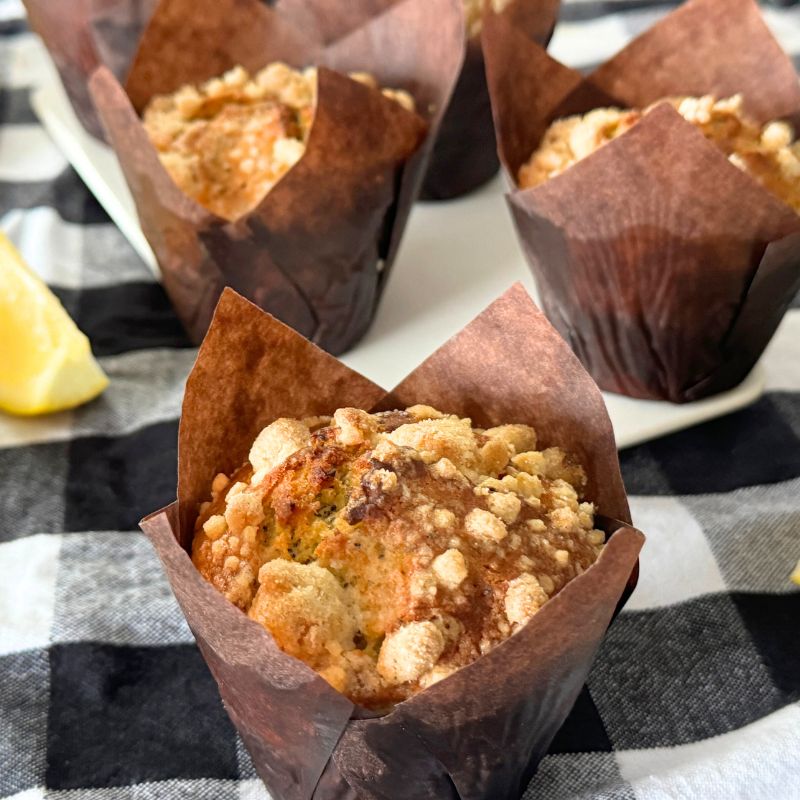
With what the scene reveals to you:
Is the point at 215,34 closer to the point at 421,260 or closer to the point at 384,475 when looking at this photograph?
the point at 421,260

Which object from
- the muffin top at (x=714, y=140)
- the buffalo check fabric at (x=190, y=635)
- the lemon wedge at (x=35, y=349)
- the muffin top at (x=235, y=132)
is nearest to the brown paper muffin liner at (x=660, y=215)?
the muffin top at (x=714, y=140)

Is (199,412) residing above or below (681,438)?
above

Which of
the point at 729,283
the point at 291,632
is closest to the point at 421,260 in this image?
the point at 729,283

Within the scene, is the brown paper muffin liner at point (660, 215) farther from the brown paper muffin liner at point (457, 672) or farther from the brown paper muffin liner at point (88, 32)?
the brown paper muffin liner at point (88, 32)

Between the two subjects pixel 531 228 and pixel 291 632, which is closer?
pixel 291 632

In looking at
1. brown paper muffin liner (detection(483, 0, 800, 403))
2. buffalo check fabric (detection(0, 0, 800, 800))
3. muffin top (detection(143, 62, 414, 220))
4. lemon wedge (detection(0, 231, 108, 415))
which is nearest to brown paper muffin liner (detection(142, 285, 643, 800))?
buffalo check fabric (detection(0, 0, 800, 800))

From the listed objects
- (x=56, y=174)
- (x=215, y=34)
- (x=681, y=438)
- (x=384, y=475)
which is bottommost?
(x=681, y=438)
